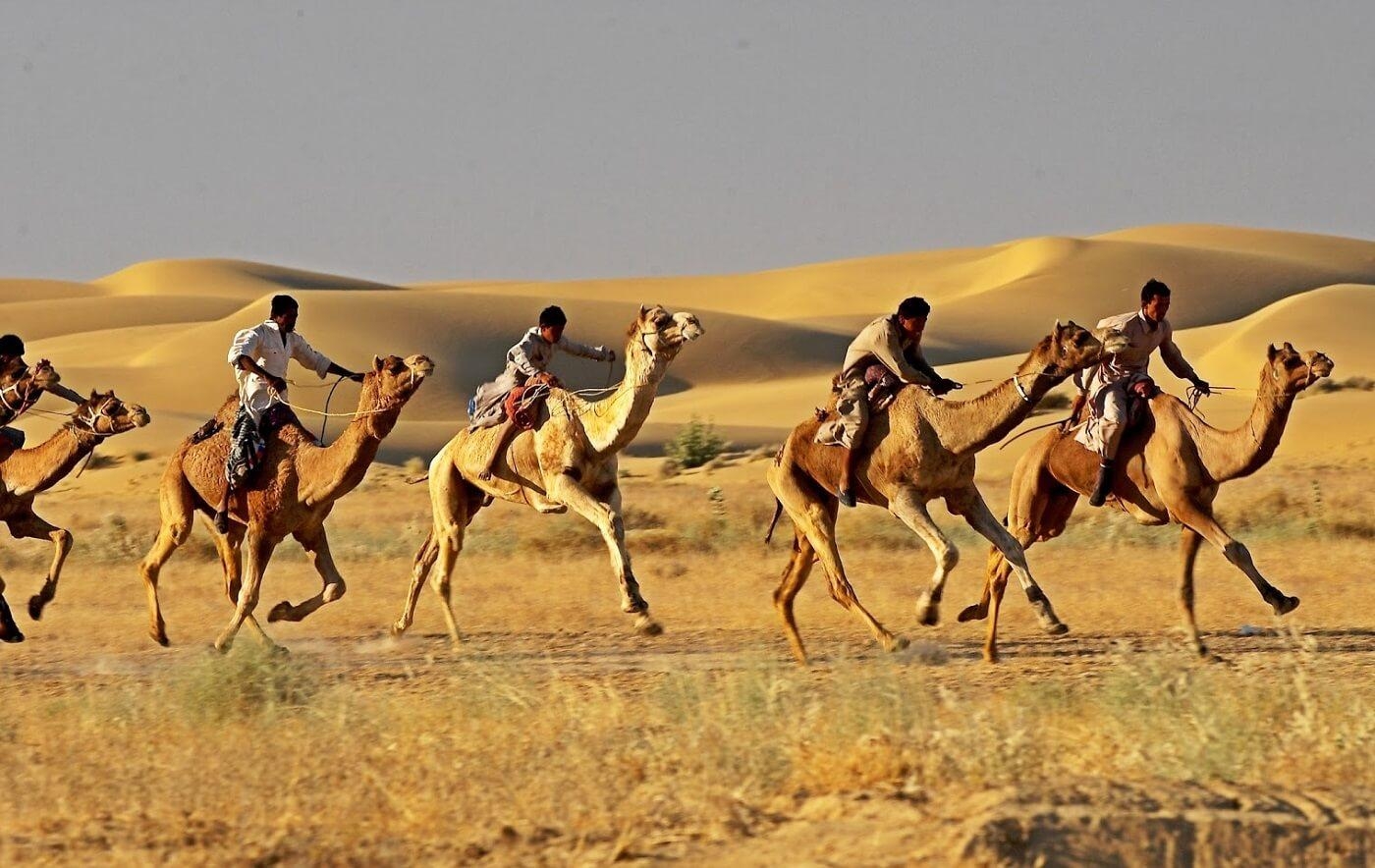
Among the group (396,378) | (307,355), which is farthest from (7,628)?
(396,378)

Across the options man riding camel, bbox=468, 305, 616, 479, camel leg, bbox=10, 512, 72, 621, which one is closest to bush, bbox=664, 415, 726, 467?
camel leg, bbox=10, 512, 72, 621

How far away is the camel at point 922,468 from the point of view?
12.0 meters

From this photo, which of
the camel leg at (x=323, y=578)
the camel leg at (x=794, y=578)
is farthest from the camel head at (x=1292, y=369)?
the camel leg at (x=323, y=578)

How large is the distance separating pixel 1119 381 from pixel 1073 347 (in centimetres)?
132

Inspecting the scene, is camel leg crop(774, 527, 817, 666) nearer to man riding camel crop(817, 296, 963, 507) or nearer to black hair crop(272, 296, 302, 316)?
man riding camel crop(817, 296, 963, 507)

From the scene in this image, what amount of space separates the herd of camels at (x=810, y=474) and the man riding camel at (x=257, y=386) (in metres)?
0.12

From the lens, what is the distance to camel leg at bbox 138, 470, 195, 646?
14086mm

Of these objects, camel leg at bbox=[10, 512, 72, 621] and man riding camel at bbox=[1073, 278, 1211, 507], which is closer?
man riding camel at bbox=[1073, 278, 1211, 507]

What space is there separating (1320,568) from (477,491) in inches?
332

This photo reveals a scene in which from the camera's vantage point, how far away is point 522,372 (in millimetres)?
14320

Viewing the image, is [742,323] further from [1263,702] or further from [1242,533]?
[1263,702]

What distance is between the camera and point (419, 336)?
329 ft

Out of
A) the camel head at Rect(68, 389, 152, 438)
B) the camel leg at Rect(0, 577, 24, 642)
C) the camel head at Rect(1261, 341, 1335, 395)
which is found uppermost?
the camel head at Rect(1261, 341, 1335, 395)

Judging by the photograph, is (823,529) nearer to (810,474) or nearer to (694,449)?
(810,474)
